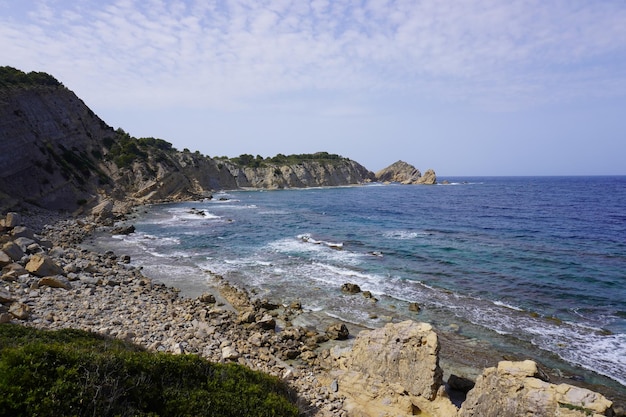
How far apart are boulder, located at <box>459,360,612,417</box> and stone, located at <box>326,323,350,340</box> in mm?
6532

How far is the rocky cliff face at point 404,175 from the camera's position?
16288 centimetres

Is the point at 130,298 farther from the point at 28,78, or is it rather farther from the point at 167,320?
the point at 28,78

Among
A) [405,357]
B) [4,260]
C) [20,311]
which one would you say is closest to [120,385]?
[405,357]

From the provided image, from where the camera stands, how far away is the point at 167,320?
15180 millimetres

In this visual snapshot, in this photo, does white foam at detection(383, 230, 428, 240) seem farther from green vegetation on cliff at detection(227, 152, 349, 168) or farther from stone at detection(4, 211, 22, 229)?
green vegetation on cliff at detection(227, 152, 349, 168)

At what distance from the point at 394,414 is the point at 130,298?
13244mm

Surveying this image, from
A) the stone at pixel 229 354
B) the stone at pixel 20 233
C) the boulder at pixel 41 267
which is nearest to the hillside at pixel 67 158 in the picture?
the stone at pixel 20 233

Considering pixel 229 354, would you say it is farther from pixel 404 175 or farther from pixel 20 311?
pixel 404 175

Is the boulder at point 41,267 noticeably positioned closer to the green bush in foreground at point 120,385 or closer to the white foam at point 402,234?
the green bush in foreground at point 120,385

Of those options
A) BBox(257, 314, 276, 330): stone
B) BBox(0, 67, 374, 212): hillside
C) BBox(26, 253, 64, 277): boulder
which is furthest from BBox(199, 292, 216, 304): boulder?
BBox(0, 67, 374, 212): hillside

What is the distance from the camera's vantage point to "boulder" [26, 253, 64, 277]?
17.9 meters

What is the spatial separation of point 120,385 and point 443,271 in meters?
21.6

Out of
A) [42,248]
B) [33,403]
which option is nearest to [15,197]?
[42,248]

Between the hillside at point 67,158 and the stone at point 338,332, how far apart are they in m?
33.2
